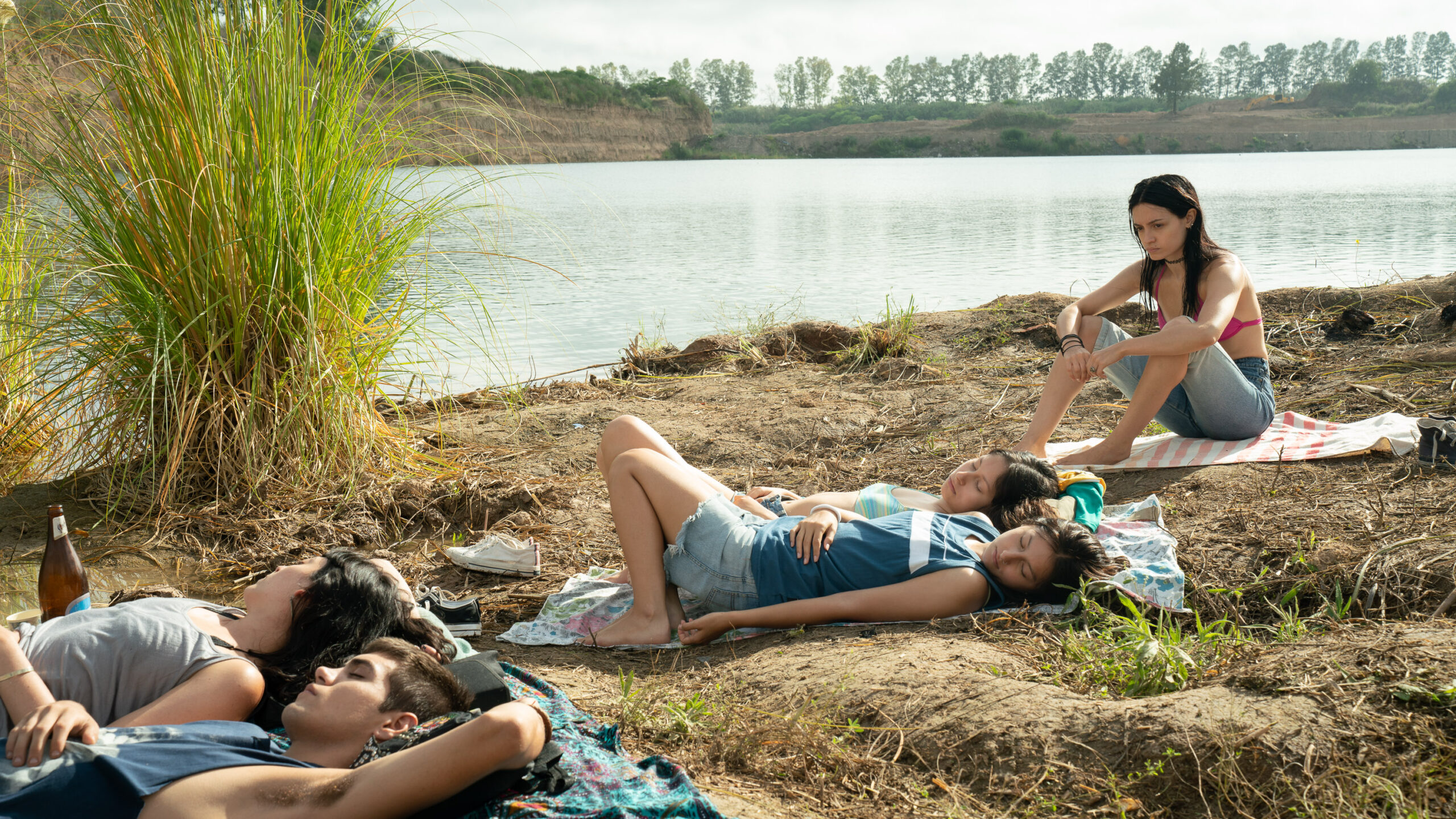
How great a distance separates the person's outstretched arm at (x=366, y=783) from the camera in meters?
1.62

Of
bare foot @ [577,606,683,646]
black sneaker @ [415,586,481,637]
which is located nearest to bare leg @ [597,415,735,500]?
bare foot @ [577,606,683,646]

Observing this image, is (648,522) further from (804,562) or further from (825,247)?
(825,247)

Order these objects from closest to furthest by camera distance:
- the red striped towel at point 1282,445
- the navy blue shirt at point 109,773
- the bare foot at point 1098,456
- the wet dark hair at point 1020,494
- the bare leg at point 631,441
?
the navy blue shirt at point 109,773 < the wet dark hair at point 1020,494 < the bare leg at point 631,441 < the red striped towel at point 1282,445 < the bare foot at point 1098,456

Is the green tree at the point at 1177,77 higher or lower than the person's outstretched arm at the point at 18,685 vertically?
higher

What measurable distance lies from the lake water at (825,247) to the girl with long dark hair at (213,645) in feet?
6.17

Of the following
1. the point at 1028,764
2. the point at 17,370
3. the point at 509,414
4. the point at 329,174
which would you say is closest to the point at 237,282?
the point at 329,174

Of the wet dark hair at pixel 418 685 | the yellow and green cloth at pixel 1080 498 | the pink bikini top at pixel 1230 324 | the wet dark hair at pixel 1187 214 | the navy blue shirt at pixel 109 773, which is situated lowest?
the yellow and green cloth at pixel 1080 498

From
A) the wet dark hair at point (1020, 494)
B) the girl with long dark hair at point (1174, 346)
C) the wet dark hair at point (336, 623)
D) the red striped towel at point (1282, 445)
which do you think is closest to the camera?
the wet dark hair at point (336, 623)

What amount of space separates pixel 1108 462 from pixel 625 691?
278 cm

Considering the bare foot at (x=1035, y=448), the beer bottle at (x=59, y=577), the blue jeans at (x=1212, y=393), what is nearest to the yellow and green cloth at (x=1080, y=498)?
the bare foot at (x=1035, y=448)

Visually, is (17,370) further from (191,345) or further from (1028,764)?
(1028,764)

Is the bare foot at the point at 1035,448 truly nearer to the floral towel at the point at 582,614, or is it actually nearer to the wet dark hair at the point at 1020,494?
the wet dark hair at the point at 1020,494

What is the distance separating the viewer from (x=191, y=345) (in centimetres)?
367

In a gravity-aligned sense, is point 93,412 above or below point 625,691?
above
